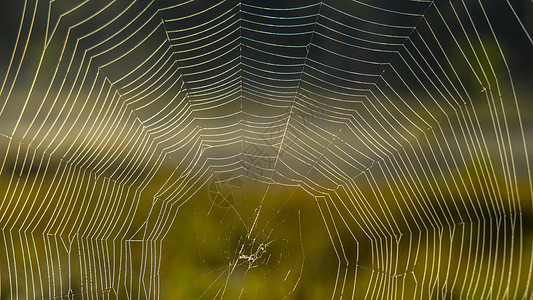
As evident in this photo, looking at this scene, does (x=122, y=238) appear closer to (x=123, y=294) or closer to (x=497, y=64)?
(x=123, y=294)

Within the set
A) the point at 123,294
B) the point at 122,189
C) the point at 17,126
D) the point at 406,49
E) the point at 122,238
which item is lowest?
the point at 123,294

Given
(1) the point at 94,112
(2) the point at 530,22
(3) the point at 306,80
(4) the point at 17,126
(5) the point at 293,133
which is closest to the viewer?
(2) the point at 530,22

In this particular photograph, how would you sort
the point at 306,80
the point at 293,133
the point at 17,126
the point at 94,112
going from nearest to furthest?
1. the point at 17,126
2. the point at 94,112
3. the point at 306,80
4. the point at 293,133

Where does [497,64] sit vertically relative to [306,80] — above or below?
below

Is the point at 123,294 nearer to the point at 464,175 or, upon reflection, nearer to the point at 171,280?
the point at 171,280

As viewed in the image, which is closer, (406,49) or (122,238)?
(406,49)

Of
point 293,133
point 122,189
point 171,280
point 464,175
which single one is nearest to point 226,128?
point 293,133
